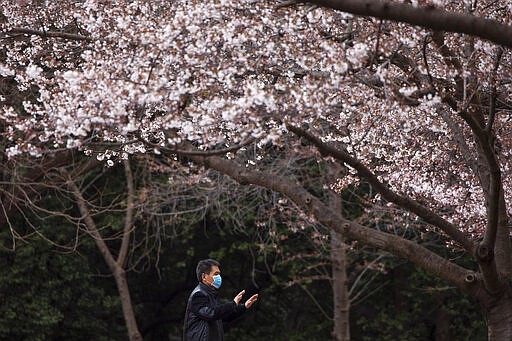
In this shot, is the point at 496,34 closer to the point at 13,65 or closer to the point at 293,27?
the point at 293,27

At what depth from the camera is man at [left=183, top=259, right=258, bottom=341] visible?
296 inches

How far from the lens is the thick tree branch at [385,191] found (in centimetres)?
608

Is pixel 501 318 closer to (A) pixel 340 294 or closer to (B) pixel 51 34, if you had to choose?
(B) pixel 51 34

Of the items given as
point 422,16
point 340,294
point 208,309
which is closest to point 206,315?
point 208,309

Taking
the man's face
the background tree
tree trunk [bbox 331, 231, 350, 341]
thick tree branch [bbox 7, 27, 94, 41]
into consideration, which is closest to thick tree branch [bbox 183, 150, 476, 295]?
the background tree

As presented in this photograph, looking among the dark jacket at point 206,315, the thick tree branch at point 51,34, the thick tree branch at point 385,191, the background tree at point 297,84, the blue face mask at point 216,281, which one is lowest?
the dark jacket at point 206,315

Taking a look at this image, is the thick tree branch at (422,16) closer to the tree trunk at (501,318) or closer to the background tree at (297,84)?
the background tree at (297,84)

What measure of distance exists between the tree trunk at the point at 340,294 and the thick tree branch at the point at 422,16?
9.74 metres

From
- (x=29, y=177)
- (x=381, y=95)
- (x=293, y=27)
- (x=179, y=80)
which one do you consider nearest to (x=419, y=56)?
(x=381, y=95)

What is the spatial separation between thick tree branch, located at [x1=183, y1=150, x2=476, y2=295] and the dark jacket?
3.57 feet

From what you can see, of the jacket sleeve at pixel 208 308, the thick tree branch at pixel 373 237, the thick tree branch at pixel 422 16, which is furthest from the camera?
the jacket sleeve at pixel 208 308

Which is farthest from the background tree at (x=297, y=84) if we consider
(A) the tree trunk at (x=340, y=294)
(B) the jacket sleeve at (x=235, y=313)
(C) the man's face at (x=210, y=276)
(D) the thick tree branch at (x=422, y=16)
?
(A) the tree trunk at (x=340, y=294)

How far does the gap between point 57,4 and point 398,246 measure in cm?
428

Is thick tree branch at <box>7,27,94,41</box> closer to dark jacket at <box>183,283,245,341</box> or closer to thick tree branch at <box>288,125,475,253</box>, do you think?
dark jacket at <box>183,283,245,341</box>
